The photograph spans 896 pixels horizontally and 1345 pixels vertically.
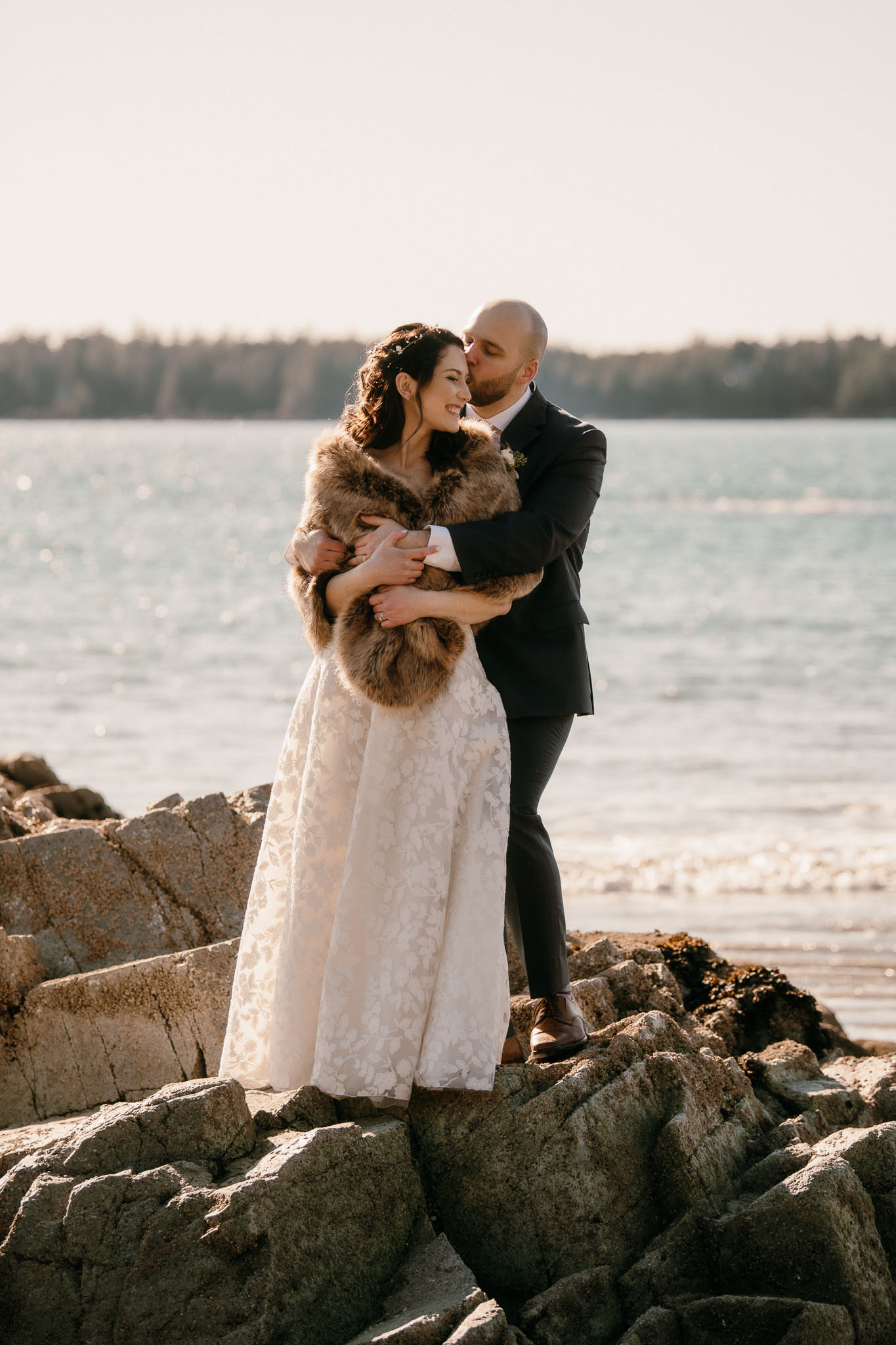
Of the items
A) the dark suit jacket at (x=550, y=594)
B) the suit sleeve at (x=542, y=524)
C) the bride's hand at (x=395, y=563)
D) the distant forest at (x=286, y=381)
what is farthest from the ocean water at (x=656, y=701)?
the distant forest at (x=286, y=381)

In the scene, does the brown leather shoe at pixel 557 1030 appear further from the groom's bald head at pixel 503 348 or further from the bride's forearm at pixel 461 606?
the groom's bald head at pixel 503 348

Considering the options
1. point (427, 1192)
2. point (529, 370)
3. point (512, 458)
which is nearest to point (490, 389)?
point (529, 370)

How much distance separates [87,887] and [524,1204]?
2331 mm

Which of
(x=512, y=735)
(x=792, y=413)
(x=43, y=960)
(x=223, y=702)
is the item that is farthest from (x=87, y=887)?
(x=792, y=413)

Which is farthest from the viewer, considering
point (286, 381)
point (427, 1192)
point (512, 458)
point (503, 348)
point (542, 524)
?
point (286, 381)

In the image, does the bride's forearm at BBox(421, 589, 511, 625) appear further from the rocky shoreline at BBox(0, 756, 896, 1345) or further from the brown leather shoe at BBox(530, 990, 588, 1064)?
the rocky shoreline at BBox(0, 756, 896, 1345)

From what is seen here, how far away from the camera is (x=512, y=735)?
3.78 meters

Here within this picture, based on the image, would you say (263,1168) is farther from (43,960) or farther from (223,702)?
(223,702)

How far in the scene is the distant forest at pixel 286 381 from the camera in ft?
331

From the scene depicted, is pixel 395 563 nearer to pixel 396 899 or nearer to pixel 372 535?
pixel 372 535

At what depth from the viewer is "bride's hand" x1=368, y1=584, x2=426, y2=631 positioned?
11.4 ft

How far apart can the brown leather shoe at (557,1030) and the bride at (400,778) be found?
19 cm

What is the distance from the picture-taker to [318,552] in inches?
142

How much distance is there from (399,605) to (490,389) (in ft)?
2.51
